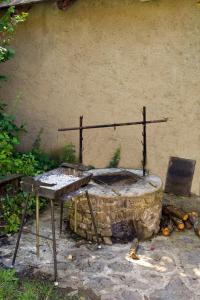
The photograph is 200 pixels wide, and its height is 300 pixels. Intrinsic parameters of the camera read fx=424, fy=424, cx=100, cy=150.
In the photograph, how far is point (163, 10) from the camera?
7109 mm

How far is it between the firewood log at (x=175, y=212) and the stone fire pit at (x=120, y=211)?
473 millimetres

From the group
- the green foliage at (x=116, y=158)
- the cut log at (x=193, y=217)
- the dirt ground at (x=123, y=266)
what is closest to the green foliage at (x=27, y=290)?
the dirt ground at (x=123, y=266)

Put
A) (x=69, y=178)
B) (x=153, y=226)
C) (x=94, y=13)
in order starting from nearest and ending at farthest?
(x=69, y=178), (x=153, y=226), (x=94, y=13)

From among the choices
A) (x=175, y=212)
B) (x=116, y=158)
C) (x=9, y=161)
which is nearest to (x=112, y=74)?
(x=116, y=158)

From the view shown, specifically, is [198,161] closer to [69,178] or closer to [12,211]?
[69,178]

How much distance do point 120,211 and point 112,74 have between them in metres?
2.91

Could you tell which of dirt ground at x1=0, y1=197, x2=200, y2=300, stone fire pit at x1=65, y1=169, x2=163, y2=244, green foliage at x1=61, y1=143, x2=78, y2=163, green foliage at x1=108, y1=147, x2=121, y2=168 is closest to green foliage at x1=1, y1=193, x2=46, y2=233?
dirt ground at x1=0, y1=197, x2=200, y2=300

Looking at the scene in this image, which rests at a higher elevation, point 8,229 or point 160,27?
point 160,27

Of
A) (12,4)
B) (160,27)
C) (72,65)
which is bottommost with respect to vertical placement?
(72,65)

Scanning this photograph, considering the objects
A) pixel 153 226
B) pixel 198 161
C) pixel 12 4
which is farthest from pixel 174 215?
pixel 12 4

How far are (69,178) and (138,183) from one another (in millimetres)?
1295

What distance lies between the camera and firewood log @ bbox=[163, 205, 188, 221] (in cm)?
672

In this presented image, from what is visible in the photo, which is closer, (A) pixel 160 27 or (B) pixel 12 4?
(A) pixel 160 27

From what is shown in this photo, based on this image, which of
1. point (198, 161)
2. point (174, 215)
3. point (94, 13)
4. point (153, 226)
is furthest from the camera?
point (94, 13)
